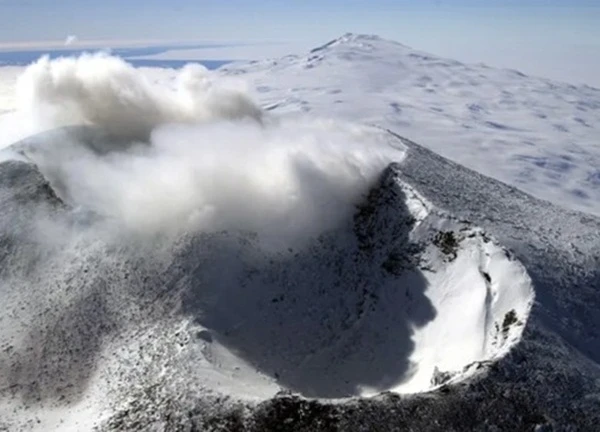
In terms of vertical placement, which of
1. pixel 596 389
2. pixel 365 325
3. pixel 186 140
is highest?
pixel 186 140

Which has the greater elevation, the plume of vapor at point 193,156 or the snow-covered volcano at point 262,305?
the plume of vapor at point 193,156

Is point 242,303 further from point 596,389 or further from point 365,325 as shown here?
point 596,389

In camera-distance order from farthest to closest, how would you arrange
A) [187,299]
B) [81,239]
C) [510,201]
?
[510,201] < [81,239] < [187,299]

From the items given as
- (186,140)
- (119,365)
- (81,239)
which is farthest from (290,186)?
(119,365)

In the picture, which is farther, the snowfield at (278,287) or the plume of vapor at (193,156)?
the plume of vapor at (193,156)

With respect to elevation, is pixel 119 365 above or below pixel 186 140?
below

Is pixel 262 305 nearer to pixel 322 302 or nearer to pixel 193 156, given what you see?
pixel 322 302

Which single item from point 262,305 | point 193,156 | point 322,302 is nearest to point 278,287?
point 262,305

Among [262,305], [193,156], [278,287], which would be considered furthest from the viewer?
[193,156]
